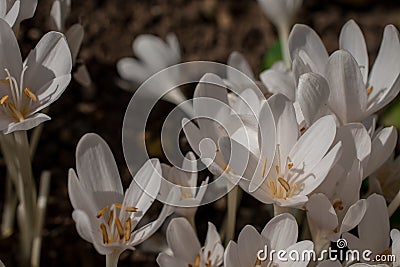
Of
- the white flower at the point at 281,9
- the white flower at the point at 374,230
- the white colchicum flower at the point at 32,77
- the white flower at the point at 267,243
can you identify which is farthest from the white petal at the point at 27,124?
the white flower at the point at 281,9

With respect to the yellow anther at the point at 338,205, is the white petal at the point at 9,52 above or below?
above

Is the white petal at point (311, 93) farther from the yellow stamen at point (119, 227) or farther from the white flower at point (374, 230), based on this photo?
the yellow stamen at point (119, 227)

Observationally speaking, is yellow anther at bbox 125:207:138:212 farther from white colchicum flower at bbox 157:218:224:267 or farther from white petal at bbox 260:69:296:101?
white petal at bbox 260:69:296:101

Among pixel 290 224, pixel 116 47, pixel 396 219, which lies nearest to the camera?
pixel 290 224

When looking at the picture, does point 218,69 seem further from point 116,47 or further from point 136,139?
point 116,47

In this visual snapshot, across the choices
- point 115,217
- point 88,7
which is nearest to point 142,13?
point 88,7

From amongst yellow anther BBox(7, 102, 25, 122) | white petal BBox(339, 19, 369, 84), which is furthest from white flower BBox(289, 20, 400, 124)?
yellow anther BBox(7, 102, 25, 122)
